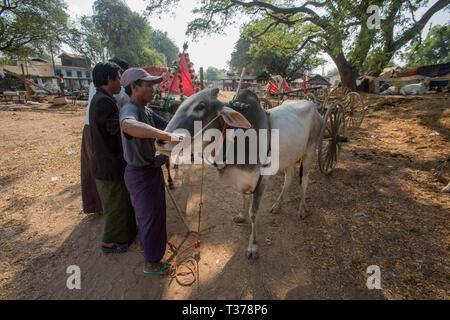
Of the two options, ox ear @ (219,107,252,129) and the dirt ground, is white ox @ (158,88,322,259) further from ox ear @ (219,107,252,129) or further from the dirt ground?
the dirt ground

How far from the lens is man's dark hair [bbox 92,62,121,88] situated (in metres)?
2.29

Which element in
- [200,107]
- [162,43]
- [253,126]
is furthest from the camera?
[162,43]

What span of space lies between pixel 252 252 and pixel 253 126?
153 centimetres

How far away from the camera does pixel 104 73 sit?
2289 millimetres

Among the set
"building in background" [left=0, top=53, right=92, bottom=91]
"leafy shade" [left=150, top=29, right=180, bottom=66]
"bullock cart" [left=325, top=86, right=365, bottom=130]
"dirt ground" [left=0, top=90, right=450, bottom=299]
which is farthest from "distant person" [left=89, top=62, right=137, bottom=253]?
"leafy shade" [left=150, top=29, right=180, bottom=66]

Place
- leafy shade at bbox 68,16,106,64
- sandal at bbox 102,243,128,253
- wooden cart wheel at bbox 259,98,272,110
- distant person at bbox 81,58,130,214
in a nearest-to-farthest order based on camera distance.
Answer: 1. sandal at bbox 102,243,128,253
2. distant person at bbox 81,58,130,214
3. wooden cart wheel at bbox 259,98,272,110
4. leafy shade at bbox 68,16,106,64

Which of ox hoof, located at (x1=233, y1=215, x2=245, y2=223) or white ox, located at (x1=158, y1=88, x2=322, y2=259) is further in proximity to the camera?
ox hoof, located at (x1=233, y1=215, x2=245, y2=223)

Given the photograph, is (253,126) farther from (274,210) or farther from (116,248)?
(116,248)

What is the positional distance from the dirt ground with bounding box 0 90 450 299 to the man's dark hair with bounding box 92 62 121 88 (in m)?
2.08

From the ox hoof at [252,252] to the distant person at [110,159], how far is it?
61.7 inches

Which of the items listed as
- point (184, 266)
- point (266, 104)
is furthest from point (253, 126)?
point (266, 104)

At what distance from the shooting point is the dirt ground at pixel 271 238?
2.22m

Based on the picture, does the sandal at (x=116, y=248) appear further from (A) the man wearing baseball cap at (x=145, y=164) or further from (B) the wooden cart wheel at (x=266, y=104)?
(B) the wooden cart wheel at (x=266, y=104)

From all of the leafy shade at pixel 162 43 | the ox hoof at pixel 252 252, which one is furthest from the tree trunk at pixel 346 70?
the leafy shade at pixel 162 43
